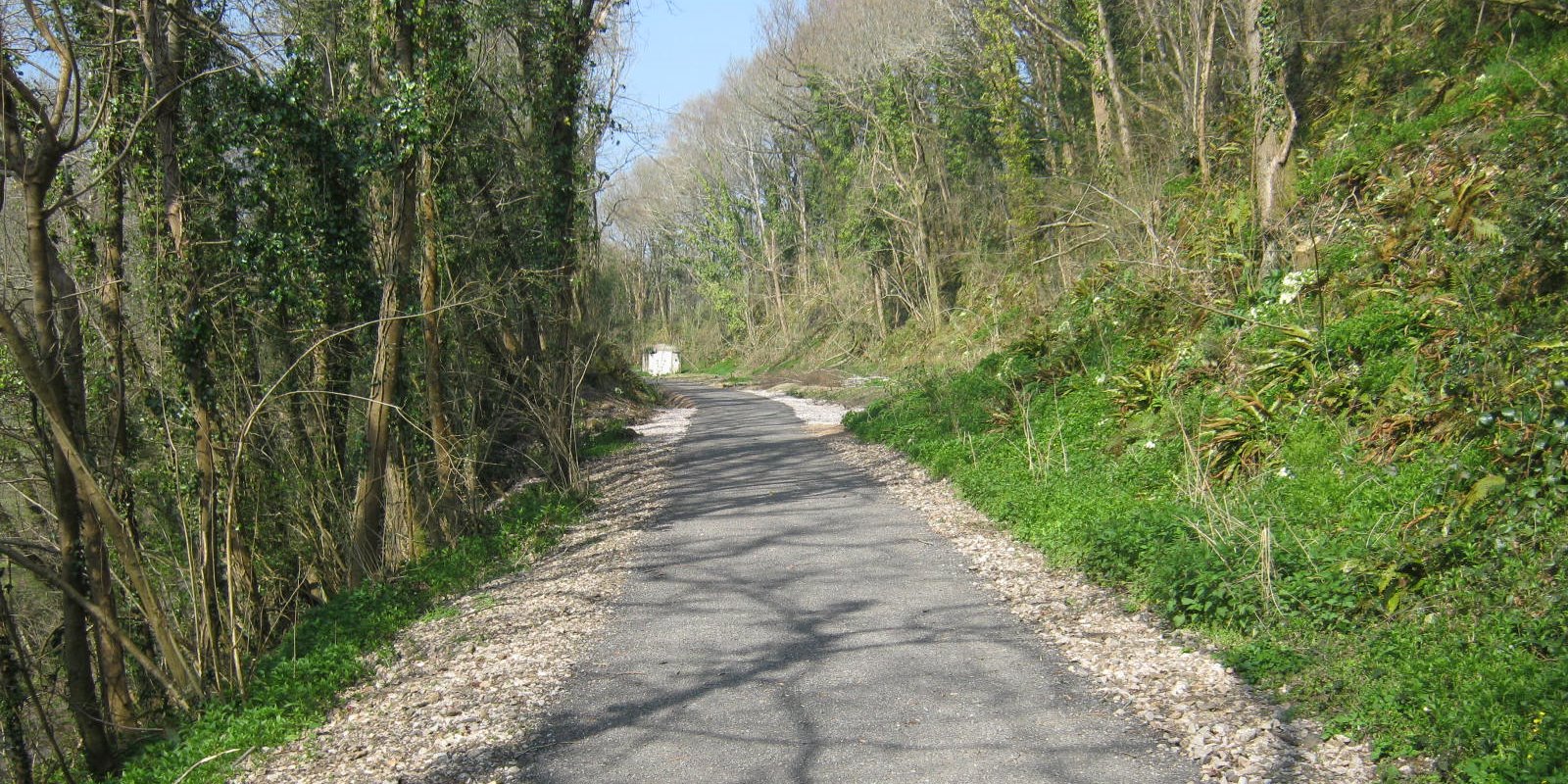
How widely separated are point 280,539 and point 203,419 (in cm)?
180

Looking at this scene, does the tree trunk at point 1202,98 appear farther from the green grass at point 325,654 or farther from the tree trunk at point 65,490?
the tree trunk at point 65,490

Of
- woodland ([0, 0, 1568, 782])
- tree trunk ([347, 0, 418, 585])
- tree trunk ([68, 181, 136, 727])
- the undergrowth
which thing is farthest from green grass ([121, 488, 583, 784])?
the undergrowth

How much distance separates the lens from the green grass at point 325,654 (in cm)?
612

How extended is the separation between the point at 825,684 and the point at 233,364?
6.85 metres

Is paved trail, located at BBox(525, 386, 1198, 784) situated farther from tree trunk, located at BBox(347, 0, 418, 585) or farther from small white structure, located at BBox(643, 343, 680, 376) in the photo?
small white structure, located at BBox(643, 343, 680, 376)

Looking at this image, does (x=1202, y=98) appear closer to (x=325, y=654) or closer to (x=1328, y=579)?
(x=1328, y=579)

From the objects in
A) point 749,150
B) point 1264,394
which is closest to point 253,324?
point 1264,394

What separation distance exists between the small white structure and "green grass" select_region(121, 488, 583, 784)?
46.7 metres

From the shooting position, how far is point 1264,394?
9562 millimetres

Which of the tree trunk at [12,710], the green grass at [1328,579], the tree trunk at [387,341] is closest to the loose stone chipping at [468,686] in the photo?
the tree trunk at [387,341]

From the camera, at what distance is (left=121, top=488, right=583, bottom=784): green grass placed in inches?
241

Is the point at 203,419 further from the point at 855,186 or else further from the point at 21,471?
the point at 855,186

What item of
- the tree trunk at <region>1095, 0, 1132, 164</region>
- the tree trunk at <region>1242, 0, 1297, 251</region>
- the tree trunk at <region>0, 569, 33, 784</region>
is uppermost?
the tree trunk at <region>1095, 0, 1132, 164</region>

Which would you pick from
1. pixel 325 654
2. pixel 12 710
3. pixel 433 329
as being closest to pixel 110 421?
pixel 12 710
